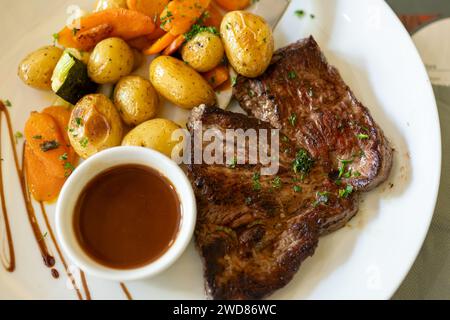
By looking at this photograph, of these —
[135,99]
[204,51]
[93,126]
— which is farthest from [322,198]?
[93,126]

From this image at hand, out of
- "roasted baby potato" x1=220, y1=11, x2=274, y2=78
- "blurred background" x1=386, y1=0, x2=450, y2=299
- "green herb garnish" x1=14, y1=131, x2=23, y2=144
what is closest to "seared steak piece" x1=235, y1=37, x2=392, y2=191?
"roasted baby potato" x1=220, y1=11, x2=274, y2=78

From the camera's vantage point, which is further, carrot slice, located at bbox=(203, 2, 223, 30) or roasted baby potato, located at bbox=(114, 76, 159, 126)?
carrot slice, located at bbox=(203, 2, 223, 30)

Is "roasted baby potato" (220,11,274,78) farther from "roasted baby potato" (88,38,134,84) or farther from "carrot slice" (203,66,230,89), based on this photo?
"roasted baby potato" (88,38,134,84)

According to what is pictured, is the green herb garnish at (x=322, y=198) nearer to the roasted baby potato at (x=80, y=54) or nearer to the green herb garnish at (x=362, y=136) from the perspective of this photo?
the green herb garnish at (x=362, y=136)

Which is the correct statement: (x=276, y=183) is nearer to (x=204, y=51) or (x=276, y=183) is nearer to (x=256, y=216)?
(x=256, y=216)

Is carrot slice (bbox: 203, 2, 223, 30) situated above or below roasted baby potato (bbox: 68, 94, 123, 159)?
above

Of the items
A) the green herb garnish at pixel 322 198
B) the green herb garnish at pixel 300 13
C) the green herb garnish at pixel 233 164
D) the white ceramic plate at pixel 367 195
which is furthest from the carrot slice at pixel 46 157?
the green herb garnish at pixel 300 13
